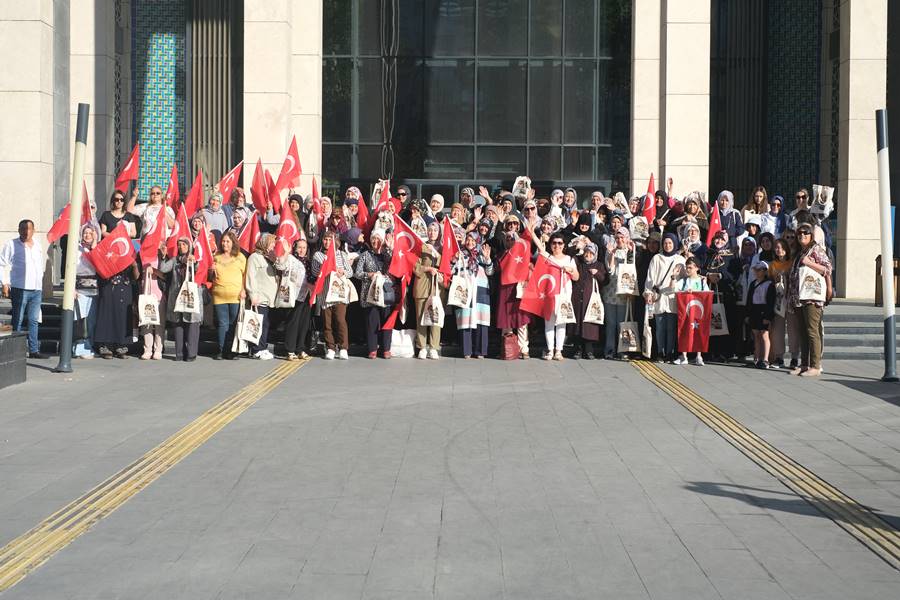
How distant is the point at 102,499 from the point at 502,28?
22713 millimetres

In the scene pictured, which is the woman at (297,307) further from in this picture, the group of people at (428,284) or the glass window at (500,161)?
the glass window at (500,161)

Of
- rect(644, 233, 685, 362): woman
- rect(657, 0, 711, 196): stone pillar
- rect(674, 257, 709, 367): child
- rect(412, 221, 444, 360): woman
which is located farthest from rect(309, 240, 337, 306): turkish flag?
rect(657, 0, 711, 196): stone pillar

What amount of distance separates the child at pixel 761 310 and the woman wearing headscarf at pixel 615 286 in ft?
5.72

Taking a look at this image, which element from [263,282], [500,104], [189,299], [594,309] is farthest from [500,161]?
[189,299]

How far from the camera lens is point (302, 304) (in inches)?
711

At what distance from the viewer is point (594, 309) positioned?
18266 mm

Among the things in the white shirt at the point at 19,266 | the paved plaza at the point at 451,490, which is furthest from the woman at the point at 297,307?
the white shirt at the point at 19,266

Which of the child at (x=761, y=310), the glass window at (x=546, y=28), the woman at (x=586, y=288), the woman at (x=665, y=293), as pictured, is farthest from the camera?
the glass window at (x=546, y=28)

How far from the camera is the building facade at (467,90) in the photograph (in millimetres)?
27953

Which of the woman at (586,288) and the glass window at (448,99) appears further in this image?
the glass window at (448,99)

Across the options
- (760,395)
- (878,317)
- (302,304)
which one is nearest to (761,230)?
(878,317)

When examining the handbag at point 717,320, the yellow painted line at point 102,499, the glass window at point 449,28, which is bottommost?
the yellow painted line at point 102,499

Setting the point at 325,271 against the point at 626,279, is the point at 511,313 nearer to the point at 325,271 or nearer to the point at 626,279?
the point at 626,279

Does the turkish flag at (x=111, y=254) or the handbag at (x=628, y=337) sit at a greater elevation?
the turkish flag at (x=111, y=254)
